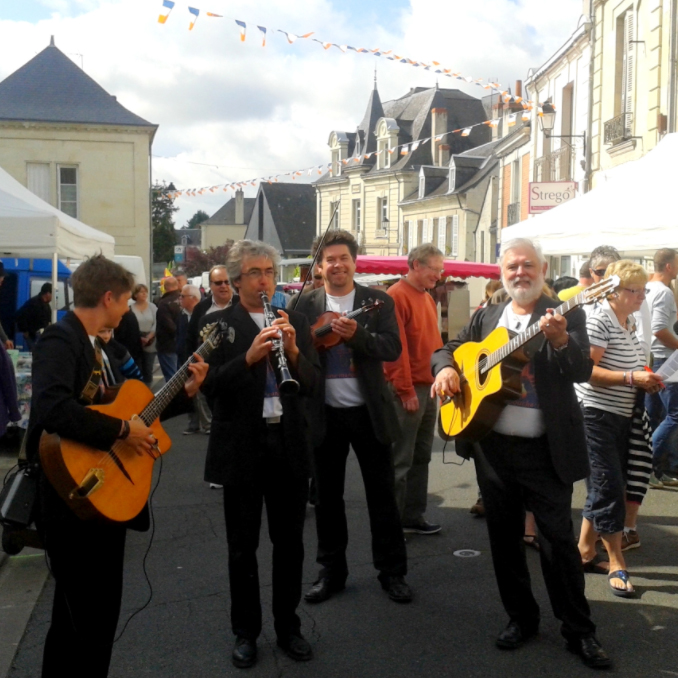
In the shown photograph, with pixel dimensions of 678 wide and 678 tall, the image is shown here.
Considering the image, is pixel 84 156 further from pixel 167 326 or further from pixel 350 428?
pixel 350 428

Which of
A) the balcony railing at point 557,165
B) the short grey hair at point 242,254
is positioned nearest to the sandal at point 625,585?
the short grey hair at point 242,254

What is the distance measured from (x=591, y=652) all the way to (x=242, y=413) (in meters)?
1.83

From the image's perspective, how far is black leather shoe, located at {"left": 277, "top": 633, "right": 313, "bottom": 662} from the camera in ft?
12.8

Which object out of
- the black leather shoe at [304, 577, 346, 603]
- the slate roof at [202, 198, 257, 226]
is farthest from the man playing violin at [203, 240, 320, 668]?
the slate roof at [202, 198, 257, 226]

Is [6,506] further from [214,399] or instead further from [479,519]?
[479,519]

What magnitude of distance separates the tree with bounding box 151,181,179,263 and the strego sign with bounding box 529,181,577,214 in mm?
38868

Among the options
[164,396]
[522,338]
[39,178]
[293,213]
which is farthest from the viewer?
[293,213]

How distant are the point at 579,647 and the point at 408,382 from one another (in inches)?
84.1

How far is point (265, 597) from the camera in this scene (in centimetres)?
478

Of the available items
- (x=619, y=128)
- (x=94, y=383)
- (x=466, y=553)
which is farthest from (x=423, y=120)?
(x=94, y=383)

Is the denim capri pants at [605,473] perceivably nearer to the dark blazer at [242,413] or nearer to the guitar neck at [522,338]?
the guitar neck at [522,338]

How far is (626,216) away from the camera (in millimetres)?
7812

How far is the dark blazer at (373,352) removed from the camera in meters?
4.50

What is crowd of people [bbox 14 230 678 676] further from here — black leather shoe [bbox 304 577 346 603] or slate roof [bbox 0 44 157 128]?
slate roof [bbox 0 44 157 128]
